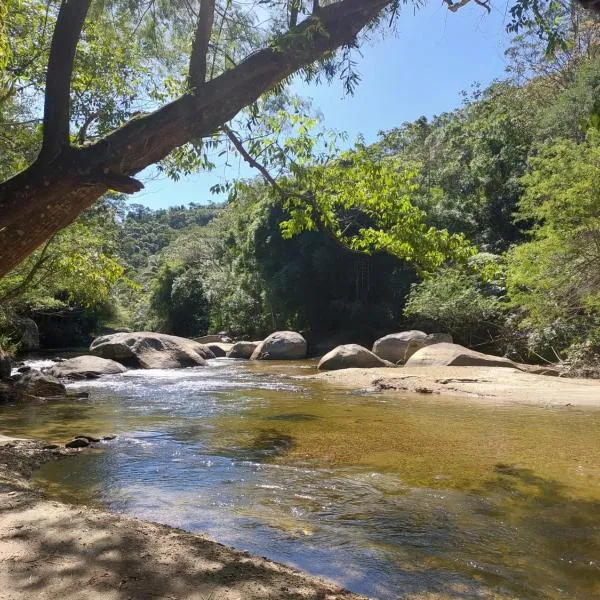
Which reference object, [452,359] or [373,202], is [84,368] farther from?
[373,202]

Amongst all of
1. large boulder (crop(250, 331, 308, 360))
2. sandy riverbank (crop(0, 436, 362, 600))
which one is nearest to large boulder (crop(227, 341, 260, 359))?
large boulder (crop(250, 331, 308, 360))

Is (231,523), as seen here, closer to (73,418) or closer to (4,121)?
(73,418)

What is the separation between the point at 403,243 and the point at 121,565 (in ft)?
15.4

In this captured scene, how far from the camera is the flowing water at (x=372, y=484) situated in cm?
400

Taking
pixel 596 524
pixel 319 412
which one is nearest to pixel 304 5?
pixel 596 524

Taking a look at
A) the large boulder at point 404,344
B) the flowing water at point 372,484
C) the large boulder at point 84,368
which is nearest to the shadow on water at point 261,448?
the flowing water at point 372,484

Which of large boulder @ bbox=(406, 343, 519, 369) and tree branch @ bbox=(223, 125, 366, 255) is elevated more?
tree branch @ bbox=(223, 125, 366, 255)

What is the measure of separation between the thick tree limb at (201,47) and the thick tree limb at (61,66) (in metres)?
0.93

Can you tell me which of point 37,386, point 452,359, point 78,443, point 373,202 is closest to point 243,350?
point 452,359

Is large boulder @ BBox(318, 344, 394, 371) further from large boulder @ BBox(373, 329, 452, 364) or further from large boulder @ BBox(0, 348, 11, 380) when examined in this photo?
large boulder @ BBox(0, 348, 11, 380)

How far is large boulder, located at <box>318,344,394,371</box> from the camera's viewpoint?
1794 centimetres

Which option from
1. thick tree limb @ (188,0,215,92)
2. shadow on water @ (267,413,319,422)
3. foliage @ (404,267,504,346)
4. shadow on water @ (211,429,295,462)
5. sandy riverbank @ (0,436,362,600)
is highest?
thick tree limb @ (188,0,215,92)

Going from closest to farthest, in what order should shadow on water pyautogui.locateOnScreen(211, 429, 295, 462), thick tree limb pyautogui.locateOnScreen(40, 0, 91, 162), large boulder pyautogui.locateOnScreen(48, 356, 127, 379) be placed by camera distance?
thick tree limb pyautogui.locateOnScreen(40, 0, 91, 162)
shadow on water pyautogui.locateOnScreen(211, 429, 295, 462)
large boulder pyautogui.locateOnScreen(48, 356, 127, 379)

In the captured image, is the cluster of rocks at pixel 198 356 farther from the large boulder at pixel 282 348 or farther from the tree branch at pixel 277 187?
the tree branch at pixel 277 187
